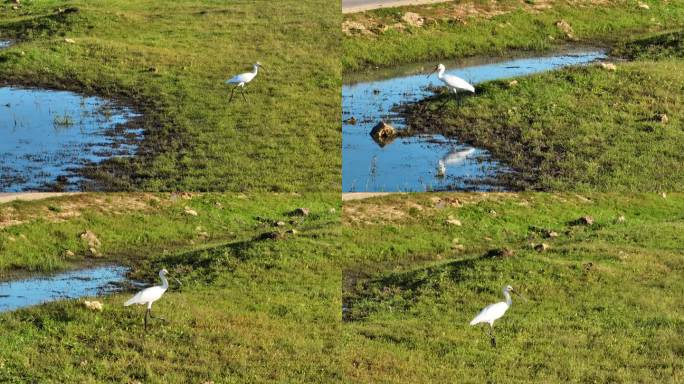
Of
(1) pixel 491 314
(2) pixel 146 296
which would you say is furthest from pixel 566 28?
(2) pixel 146 296

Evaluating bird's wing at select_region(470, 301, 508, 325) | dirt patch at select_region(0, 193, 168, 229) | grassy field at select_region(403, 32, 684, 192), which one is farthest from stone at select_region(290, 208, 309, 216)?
bird's wing at select_region(470, 301, 508, 325)

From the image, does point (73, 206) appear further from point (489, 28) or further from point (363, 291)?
point (489, 28)

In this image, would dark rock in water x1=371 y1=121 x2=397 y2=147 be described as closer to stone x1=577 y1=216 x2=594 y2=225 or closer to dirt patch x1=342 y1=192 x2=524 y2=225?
dirt patch x1=342 y1=192 x2=524 y2=225

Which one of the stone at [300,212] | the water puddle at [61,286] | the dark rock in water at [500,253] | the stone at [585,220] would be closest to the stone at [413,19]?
the stone at [300,212]

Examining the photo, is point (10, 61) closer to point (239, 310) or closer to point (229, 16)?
point (229, 16)

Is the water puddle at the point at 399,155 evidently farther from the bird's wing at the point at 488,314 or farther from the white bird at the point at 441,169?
the bird's wing at the point at 488,314
